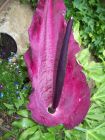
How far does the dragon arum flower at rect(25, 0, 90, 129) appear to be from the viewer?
33.4 inches

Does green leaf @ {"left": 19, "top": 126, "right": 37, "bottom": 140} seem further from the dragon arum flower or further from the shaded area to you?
the shaded area

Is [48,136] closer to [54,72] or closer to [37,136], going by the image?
[37,136]

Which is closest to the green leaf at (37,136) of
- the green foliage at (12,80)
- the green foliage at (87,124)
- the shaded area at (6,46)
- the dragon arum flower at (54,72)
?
the green foliage at (87,124)

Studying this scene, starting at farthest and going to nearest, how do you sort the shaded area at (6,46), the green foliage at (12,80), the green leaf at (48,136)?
the shaded area at (6,46) → the green foliage at (12,80) → the green leaf at (48,136)

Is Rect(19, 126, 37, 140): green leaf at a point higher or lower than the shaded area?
lower

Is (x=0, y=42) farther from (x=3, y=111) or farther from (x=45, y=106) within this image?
(x=45, y=106)

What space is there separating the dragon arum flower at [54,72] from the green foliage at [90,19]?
1.77 m

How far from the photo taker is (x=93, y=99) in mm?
1170

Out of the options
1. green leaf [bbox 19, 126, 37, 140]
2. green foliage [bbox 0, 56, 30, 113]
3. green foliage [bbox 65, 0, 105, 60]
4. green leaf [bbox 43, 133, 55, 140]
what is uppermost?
green foliage [bbox 65, 0, 105, 60]

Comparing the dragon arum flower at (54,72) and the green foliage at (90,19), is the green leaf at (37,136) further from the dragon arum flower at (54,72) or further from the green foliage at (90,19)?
the green foliage at (90,19)

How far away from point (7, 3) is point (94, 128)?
178 cm

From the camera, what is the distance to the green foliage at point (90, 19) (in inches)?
105

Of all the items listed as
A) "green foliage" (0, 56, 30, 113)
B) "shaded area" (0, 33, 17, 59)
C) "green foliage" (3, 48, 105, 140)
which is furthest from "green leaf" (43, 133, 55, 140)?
"shaded area" (0, 33, 17, 59)

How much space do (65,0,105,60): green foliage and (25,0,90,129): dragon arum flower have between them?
69.7 inches
